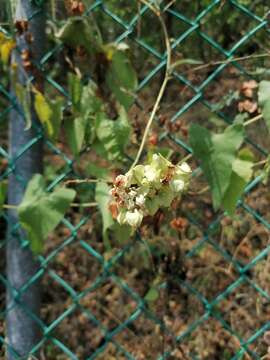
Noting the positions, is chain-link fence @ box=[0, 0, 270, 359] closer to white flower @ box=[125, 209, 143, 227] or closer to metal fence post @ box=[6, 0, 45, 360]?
metal fence post @ box=[6, 0, 45, 360]

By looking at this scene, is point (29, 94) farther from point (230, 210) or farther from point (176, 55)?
point (230, 210)

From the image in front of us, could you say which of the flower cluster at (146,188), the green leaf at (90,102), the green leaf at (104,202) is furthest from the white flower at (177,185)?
the green leaf at (90,102)

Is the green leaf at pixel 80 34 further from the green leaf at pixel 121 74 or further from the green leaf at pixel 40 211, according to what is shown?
the green leaf at pixel 40 211

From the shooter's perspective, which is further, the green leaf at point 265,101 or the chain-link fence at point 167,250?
the chain-link fence at point 167,250

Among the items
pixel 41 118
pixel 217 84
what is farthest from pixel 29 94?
pixel 217 84

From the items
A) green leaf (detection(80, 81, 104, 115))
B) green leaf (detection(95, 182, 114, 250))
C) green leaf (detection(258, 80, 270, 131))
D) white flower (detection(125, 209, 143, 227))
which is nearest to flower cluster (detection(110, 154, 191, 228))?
white flower (detection(125, 209, 143, 227))

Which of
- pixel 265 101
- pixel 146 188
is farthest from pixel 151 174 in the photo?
pixel 265 101
